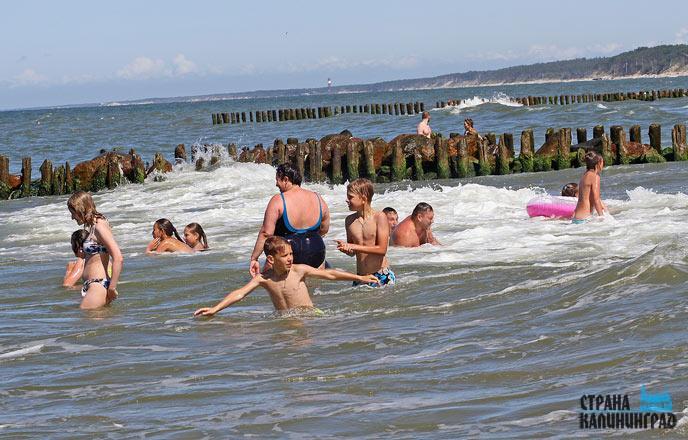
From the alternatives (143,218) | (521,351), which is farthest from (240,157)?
(521,351)

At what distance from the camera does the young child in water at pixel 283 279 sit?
920 centimetres

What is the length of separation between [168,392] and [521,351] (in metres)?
2.38

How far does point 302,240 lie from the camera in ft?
32.6

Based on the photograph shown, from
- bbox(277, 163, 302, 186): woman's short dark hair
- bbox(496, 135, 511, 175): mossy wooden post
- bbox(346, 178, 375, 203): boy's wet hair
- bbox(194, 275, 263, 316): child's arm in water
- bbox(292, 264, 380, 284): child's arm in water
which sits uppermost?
bbox(277, 163, 302, 186): woman's short dark hair

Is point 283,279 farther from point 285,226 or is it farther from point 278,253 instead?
point 285,226

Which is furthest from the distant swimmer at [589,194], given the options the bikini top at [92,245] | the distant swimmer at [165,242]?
the bikini top at [92,245]

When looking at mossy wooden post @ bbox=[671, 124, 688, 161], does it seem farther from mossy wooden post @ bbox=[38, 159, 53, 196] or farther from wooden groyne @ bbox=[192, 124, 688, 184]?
mossy wooden post @ bbox=[38, 159, 53, 196]

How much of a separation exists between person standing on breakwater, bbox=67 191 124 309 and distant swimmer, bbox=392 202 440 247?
4.31 meters

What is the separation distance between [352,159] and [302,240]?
1659cm

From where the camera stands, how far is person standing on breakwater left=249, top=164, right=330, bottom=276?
32.3 feet

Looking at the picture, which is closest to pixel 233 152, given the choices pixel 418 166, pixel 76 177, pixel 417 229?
pixel 76 177

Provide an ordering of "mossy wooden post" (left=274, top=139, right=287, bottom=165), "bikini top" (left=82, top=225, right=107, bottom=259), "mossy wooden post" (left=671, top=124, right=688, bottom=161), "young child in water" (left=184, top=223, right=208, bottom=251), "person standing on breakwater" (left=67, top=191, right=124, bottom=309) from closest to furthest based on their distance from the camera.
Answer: "person standing on breakwater" (left=67, top=191, right=124, bottom=309) < "bikini top" (left=82, top=225, right=107, bottom=259) < "young child in water" (left=184, top=223, right=208, bottom=251) < "mossy wooden post" (left=671, top=124, right=688, bottom=161) < "mossy wooden post" (left=274, top=139, right=287, bottom=165)

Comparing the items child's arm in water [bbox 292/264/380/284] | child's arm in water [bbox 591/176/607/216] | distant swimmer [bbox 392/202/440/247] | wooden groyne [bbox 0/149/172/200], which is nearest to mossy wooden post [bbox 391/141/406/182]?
wooden groyne [bbox 0/149/172/200]

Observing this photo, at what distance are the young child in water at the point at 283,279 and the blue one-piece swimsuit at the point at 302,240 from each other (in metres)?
0.30
